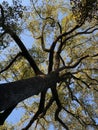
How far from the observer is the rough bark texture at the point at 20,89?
6.82 metres

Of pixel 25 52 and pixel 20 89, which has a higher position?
pixel 20 89

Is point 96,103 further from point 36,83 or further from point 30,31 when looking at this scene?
point 36,83

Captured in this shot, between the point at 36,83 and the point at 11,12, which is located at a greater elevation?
the point at 11,12

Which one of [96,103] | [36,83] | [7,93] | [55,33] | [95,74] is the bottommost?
[96,103]

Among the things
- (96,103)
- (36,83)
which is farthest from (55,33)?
(36,83)

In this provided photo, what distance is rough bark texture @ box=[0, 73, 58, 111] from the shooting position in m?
6.82

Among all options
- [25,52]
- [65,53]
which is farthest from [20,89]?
[65,53]

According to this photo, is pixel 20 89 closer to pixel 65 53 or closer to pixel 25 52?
pixel 25 52

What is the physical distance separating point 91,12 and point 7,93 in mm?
5009

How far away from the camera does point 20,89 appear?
786cm

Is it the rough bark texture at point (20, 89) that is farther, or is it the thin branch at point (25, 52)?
the thin branch at point (25, 52)

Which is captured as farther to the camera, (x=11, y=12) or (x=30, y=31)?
(x=30, y=31)

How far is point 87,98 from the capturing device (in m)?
17.0

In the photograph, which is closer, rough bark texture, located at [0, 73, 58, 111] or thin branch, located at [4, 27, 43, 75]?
rough bark texture, located at [0, 73, 58, 111]
